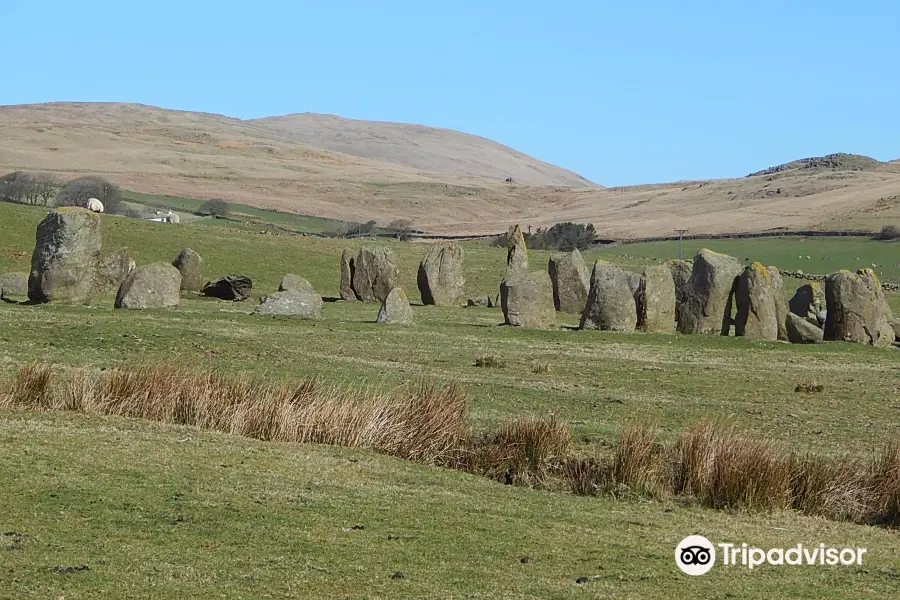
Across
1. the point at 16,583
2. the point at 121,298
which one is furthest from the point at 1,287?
the point at 16,583

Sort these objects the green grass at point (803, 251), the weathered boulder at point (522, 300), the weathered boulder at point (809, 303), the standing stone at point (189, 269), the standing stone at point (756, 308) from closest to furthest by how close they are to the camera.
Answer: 1. the weathered boulder at point (522, 300)
2. the standing stone at point (756, 308)
3. the weathered boulder at point (809, 303)
4. the standing stone at point (189, 269)
5. the green grass at point (803, 251)

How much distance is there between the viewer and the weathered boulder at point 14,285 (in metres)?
36.2

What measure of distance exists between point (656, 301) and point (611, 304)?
1592mm

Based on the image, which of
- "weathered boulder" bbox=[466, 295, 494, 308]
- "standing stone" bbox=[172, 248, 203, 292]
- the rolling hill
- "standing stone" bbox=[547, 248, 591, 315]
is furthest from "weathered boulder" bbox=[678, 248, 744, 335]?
the rolling hill

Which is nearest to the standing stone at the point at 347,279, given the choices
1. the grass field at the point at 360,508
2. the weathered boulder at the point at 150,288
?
the weathered boulder at the point at 150,288

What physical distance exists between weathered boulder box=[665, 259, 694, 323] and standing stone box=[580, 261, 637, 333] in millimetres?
2906

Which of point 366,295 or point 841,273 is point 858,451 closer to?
point 841,273

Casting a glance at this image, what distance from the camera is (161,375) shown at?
648 inches

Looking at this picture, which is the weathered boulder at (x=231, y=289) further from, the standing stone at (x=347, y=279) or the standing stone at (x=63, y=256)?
the standing stone at (x=63, y=256)

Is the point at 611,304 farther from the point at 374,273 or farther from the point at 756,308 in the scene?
the point at 374,273

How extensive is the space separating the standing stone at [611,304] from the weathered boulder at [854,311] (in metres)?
5.50

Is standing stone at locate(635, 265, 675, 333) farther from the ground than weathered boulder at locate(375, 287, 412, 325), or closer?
farther from the ground

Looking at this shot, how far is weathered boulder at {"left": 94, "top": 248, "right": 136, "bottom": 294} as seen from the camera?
39656 millimetres

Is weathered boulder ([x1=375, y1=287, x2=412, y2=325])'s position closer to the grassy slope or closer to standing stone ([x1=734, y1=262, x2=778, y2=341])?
standing stone ([x1=734, y1=262, x2=778, y2=341])
